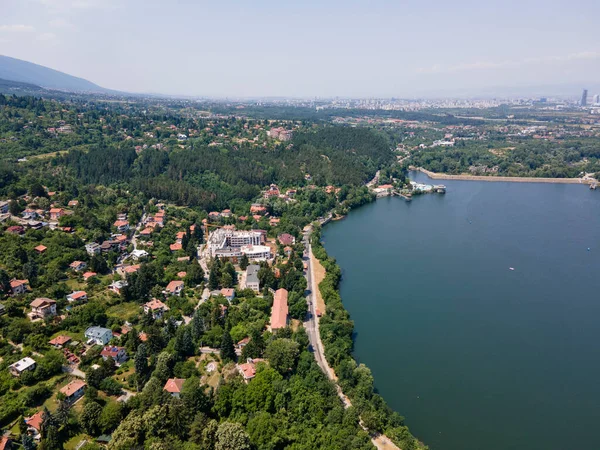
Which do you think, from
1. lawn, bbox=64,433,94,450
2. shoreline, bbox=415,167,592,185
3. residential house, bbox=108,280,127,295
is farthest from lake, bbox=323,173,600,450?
shoreline, bbox=415,167,592,185

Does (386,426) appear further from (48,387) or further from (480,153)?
(480,153)

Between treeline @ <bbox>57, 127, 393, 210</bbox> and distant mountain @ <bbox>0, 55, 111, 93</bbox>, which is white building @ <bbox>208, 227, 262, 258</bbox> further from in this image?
distant mountain @ <bbox>0, 55, 111, 93</bbox>

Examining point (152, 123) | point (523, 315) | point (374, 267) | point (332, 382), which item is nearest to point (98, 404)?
point (332, 382)

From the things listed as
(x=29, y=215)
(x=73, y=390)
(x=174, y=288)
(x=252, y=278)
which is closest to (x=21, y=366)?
(x=73, y=390)

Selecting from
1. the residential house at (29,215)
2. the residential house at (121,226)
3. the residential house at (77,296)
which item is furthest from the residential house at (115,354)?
the residential house at (29,215)

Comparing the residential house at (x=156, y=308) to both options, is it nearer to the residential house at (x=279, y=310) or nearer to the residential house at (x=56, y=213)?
the residential house at (x=279, y=310)
